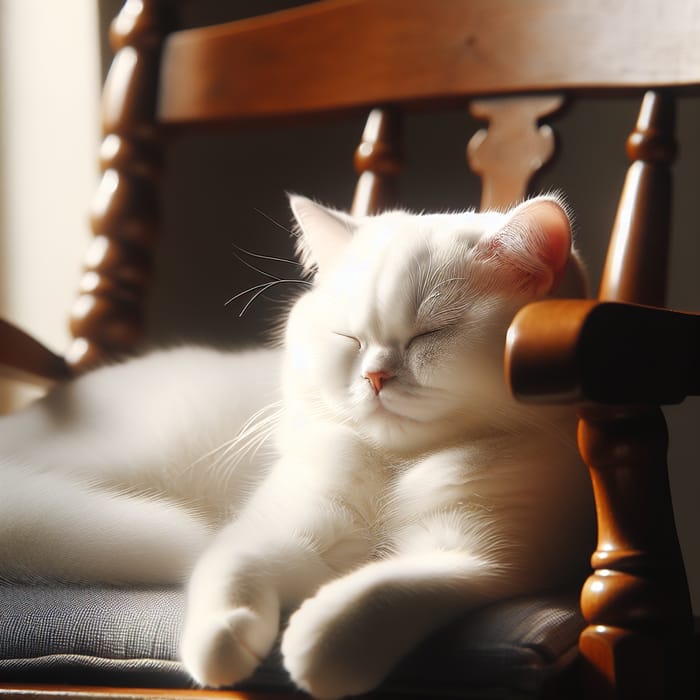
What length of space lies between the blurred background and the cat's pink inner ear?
18.1 inches

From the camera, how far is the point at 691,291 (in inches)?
41.8

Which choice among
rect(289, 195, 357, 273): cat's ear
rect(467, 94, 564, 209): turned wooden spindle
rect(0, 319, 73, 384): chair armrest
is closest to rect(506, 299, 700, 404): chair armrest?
rect(289, 195, 357, 273): cat's ear

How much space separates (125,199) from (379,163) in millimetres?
329

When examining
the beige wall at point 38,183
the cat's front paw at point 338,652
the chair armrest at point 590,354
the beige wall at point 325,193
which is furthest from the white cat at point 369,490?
the beige wall at point 38,183

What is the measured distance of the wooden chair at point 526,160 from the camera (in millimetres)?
480

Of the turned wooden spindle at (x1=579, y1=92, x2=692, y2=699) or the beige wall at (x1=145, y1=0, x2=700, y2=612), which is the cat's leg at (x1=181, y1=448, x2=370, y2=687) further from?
the beige wall at (x1=145, y1=0, x2=700, y2=612)

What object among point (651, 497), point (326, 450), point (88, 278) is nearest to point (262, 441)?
point (326, 450)

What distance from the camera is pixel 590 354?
43cm

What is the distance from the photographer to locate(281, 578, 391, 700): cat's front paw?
474 mm

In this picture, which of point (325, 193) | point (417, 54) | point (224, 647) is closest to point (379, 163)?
point (417, 54)

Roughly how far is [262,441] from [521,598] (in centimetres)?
27

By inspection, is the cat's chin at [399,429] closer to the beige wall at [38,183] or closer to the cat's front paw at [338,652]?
the cat's front paw at [338,652]

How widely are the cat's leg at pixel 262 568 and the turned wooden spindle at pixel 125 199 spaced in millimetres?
471

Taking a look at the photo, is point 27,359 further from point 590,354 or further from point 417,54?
point 590,354
